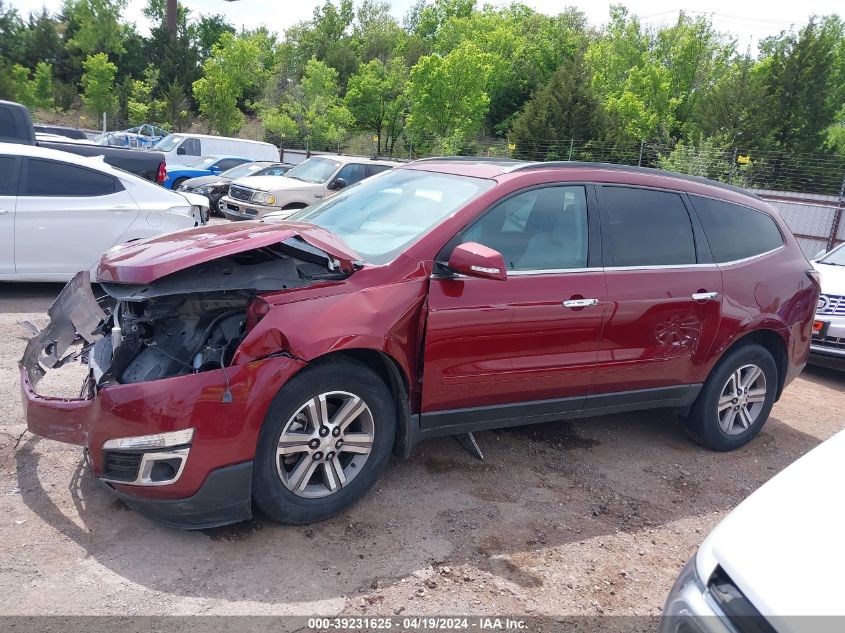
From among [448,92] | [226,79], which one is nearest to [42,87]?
[226,79]

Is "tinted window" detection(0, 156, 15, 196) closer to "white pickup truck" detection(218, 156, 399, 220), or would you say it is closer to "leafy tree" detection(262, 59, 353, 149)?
"white pickup truck" detection(218, 156, 399, 220)

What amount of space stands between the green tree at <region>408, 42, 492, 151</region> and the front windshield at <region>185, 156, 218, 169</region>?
Answer: 16016 mm

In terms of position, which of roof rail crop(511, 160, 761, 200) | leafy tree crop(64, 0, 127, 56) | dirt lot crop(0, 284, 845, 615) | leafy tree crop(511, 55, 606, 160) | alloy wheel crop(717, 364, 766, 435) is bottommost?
dirt lot crop(0, 284, 845, 615)

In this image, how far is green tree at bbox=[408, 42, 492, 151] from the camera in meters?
34.6

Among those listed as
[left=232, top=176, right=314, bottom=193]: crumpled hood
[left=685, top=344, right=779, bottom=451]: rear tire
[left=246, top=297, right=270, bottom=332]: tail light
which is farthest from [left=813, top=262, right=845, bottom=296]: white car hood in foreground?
[left=232, top=176, right=314, bottom=193]: crumpled hood

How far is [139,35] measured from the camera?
56.9 m

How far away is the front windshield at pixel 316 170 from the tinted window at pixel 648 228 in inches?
409

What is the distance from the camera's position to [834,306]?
7480 mm

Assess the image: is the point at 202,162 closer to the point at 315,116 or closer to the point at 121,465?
the point at 315,116

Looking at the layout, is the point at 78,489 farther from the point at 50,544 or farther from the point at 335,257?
the point at 335,257

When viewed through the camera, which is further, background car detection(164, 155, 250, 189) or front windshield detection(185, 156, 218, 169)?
front windshield detection(185, 156, 218, 169)

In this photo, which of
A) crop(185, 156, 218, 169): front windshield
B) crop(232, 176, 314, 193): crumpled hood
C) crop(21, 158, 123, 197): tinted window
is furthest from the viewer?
crop(185, 156, 218, 169): front windshield

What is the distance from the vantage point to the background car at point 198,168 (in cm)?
1873

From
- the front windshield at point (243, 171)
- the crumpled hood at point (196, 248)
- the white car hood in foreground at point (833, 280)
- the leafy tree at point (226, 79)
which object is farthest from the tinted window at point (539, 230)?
the leafy tree at point (226, 79)
